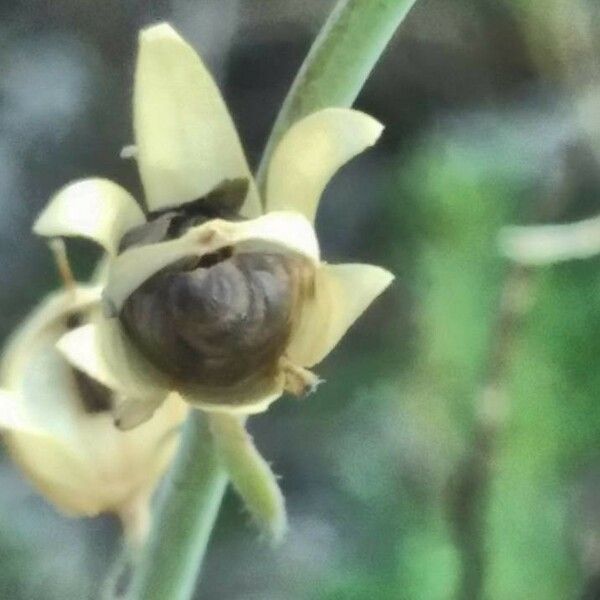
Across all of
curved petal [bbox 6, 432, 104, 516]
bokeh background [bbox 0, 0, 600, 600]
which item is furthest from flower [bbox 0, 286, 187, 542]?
bokeh background [bbox 0, 0, 600, 600]

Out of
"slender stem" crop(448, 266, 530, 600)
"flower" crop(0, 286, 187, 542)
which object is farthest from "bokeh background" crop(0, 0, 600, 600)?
"flower" crop(0, 286, 187, 542)

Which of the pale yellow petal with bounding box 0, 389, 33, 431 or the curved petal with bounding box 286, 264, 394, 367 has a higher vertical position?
the curved petal with bounding box 286, 264, 394, 367

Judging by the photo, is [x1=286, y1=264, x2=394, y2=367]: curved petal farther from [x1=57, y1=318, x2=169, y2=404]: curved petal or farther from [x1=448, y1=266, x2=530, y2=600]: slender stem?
[x1=448, y1=266, x2=530, y2=600]: slender stem

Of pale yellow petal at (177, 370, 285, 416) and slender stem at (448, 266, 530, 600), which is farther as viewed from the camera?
slender stem at (448, 266, 530, 600)

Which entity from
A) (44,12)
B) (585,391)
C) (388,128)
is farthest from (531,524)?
(44,12)

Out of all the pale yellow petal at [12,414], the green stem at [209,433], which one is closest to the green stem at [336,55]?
the green stem at [209,433]

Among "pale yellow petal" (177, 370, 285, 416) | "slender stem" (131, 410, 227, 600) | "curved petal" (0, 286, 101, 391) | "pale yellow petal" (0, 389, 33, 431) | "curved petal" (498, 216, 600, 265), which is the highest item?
"pale yellow petal" (177, 370, 285, 416)
